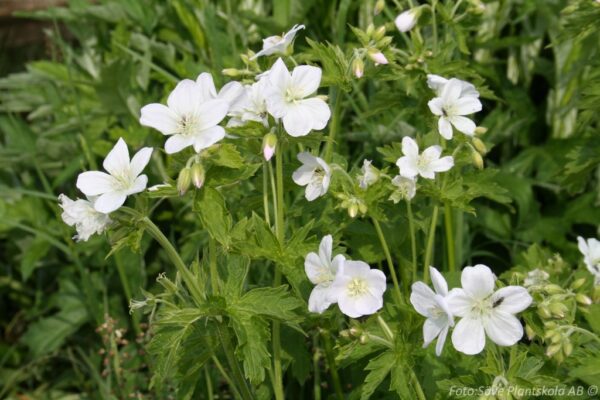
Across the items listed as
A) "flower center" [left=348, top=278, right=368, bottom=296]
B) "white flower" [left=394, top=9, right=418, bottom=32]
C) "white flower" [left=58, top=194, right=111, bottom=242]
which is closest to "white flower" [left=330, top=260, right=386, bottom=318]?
"flower center" [left=348, top=278, right=368, bottom=296]

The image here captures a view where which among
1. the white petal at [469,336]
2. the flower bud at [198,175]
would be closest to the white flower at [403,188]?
the white petal at [469,336]

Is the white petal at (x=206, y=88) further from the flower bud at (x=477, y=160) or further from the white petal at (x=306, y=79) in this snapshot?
the flower bud at (x=477, y=160)

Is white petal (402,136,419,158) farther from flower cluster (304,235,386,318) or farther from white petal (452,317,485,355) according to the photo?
white petal (452,317,485,355)

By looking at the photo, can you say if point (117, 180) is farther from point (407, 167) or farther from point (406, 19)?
point (406, 19)

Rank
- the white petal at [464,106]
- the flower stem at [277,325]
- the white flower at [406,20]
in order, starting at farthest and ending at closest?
the white flower at [406,20]
the white petal at [464,106]
the flower stem at [277,325]

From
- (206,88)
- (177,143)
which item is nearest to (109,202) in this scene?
(177,143)

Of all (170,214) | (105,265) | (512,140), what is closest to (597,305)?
(512,140)
